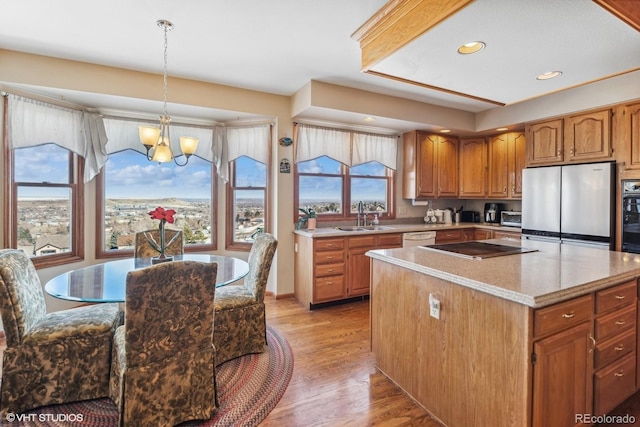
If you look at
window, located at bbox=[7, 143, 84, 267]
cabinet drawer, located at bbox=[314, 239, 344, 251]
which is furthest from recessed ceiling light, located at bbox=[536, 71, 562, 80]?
window, located at bbox=[7, 143, 84, 267]

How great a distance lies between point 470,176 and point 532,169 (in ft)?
3.43

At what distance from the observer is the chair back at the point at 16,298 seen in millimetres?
1771

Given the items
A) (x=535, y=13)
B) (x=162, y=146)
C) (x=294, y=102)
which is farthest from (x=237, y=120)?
(x=535, y=13)

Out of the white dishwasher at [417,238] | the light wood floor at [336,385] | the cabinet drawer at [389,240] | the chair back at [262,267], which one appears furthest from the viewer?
the white dishwasher at [417,238]

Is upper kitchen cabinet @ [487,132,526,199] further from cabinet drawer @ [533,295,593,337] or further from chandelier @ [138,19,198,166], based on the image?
chandelier @ [138,19,198,166]

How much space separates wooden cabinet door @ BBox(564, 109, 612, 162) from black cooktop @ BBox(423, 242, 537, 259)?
1.97 meters

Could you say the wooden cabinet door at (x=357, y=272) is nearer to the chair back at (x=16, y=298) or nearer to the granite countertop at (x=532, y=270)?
the granite countertop at (x=532, y=270)

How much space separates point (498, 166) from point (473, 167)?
13.8 inches

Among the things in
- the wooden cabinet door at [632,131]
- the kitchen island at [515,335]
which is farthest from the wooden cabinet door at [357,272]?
the wooden cabinet door at [632,131]

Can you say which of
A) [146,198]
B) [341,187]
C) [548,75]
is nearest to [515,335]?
[548,75]

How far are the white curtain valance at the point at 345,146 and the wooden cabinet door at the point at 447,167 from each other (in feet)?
2.31

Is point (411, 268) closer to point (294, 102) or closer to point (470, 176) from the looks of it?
point (294, 102)

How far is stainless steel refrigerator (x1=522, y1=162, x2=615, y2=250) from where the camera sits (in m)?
3.26

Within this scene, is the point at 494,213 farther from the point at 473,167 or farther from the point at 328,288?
the point at 328,288
